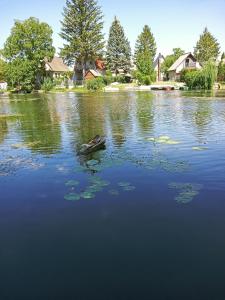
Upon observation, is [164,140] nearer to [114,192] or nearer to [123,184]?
[123,184]

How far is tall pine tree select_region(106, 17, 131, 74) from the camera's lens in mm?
102188

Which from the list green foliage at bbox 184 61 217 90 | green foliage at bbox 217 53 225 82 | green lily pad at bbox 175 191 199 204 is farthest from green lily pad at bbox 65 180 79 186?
green foliage at bbox 217 53 225 82

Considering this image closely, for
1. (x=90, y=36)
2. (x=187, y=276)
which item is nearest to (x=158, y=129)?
(x=187, y=276)

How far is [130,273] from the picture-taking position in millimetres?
6684

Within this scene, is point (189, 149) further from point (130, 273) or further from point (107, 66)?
point (107, 66)

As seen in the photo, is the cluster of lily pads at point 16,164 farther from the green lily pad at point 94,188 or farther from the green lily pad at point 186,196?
the green lily pad at point 186,196

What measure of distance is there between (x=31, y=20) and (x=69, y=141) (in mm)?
72295

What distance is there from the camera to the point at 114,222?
889 centimetres

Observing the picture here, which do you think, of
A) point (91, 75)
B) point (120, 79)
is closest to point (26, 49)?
point (91, 75)

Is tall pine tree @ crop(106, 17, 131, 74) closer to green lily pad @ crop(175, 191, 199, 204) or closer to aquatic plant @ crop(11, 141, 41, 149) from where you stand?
aquatic plant @ crop(11, 141, 41, 149)

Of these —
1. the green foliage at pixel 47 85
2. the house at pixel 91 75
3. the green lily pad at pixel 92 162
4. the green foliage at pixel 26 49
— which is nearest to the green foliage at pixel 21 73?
the green foliage at pixel 26 49

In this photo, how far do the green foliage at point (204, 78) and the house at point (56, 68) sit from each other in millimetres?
43702

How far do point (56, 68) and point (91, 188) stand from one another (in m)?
97.7

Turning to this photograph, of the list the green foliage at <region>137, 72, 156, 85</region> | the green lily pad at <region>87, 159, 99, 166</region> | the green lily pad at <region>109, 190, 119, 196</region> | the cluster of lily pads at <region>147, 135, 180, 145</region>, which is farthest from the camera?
the green foliage at <region>137, 72, 156, 85</region>
